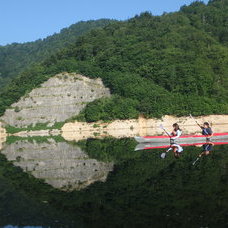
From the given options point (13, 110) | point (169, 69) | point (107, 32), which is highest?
point (107, 32)

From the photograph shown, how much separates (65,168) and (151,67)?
249 ft

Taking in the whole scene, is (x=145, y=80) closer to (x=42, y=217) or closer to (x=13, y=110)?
(x=13, y=110)

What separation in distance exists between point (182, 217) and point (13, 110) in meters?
97.5

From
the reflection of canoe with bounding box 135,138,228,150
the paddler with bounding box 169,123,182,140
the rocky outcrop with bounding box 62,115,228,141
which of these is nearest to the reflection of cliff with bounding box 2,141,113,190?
the reflection of canoe with bounding box 135,138,228,150

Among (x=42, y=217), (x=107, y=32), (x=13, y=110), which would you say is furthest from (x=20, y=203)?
(x=107, y=32)

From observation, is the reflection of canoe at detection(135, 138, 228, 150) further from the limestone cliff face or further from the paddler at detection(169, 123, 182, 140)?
the limestone cliff face

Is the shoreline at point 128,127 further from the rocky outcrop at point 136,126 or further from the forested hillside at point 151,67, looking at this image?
the forested hillside at point 151,67

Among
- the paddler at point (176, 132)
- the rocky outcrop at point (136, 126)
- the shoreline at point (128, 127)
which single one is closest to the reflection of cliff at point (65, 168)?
the paddler at point (176, 132)

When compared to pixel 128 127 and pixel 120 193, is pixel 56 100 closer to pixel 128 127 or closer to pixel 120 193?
pixel 128 127

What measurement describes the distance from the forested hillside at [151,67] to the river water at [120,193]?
59.8 metres

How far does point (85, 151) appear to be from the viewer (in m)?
51.7

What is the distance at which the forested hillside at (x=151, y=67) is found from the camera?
333 ft

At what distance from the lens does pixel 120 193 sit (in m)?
26.3

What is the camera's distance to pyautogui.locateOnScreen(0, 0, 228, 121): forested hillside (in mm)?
101500
